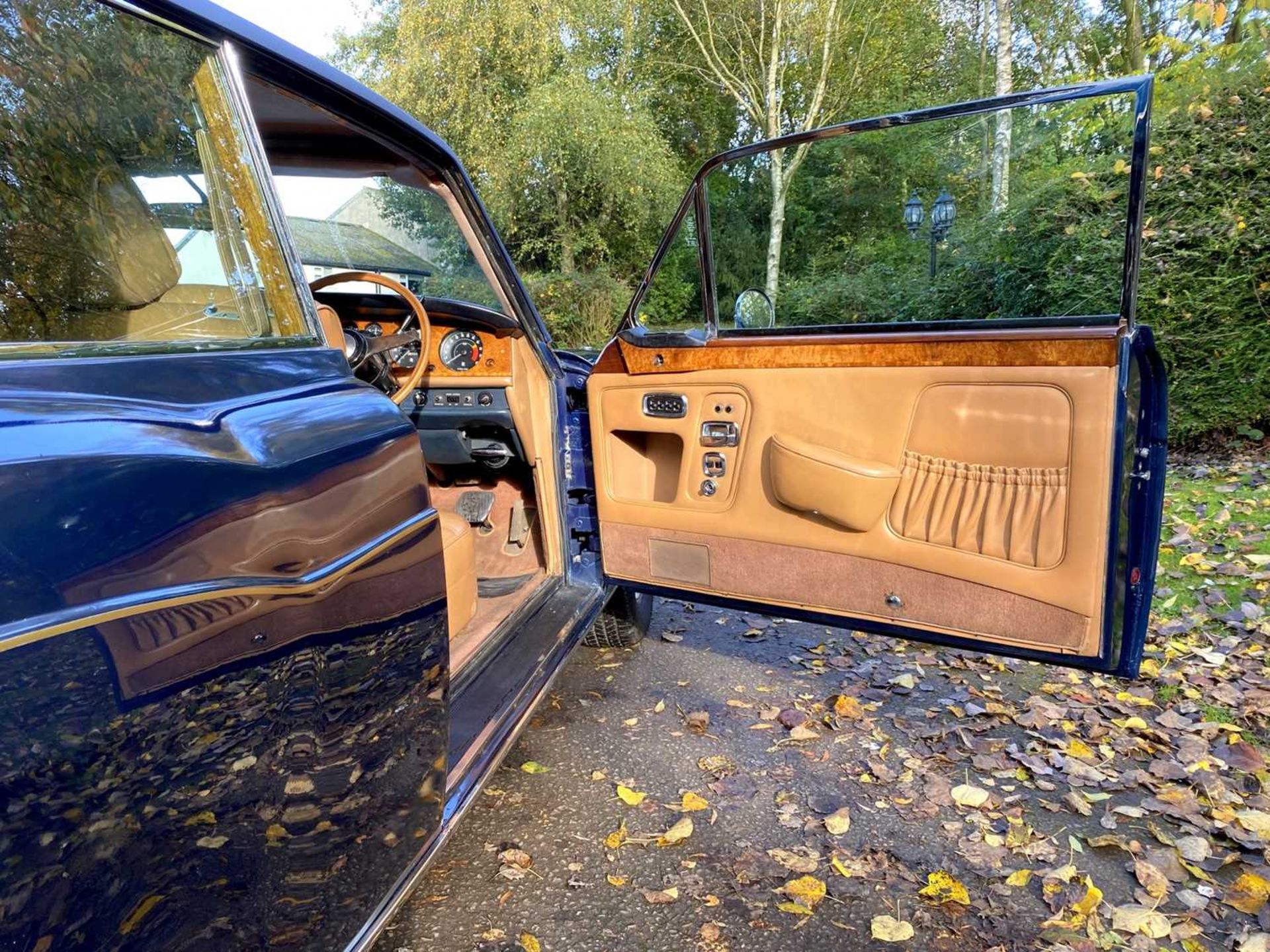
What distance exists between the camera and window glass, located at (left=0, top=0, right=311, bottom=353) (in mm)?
1184

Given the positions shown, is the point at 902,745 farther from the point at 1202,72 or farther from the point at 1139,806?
the point at 1202,72

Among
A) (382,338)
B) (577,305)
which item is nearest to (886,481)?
(382,338)

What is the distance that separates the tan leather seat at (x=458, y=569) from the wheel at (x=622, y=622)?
3.05ft

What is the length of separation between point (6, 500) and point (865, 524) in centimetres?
204

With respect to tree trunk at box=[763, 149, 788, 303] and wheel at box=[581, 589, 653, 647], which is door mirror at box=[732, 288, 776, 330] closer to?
tree trunk at box=[763, 149, 788, 303]

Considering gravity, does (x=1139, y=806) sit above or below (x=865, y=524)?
below

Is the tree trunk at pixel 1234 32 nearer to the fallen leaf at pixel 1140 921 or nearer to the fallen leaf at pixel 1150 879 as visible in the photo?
the fallen leaf at pixel 1150 879

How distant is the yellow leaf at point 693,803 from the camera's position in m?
2.40

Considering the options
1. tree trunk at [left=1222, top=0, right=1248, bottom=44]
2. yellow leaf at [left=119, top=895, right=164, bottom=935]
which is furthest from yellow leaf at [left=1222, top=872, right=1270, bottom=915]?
tree trunk at [left=1222, top=0, right=1248, bottom=44]

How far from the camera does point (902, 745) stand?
106 inches

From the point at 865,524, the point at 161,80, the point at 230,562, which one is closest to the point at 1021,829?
the point at 865,524

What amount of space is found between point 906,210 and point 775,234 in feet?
1.71

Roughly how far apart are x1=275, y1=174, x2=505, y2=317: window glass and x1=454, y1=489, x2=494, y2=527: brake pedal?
892 mm

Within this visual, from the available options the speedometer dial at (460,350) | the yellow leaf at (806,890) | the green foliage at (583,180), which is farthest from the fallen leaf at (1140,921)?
the green foliage at (583,180)
